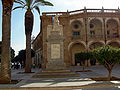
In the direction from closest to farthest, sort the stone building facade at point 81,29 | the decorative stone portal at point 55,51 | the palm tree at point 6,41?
the palm tree at point 6,41 < the decorative stone portal at point 55,51 < the stone building facade at point 81,29

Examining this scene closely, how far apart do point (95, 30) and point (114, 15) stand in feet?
16.9

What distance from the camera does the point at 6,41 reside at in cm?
1337

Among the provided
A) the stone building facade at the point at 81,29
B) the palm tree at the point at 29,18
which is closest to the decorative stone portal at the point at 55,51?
the palm tree at the point at 29,18

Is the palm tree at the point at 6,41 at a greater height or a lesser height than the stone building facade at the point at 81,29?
lesser

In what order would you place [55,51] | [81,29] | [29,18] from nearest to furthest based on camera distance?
[55,51] < [29,18] < [81,29]

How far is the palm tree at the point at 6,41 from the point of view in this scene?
1292cm

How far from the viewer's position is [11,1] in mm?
13461

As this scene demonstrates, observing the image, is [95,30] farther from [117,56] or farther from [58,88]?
[58,88]

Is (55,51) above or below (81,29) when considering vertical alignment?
below

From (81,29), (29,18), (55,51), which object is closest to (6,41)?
(55,51)

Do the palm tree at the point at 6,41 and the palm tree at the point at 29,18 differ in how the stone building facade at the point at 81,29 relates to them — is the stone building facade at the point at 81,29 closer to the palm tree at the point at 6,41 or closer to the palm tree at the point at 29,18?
the palm tree at the point at 29,18

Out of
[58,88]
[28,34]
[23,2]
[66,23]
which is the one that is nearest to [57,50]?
[28,34]

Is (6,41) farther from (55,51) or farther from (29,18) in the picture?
(29,18)

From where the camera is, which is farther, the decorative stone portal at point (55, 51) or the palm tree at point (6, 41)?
the decorative stone portal at point (55, 51)
